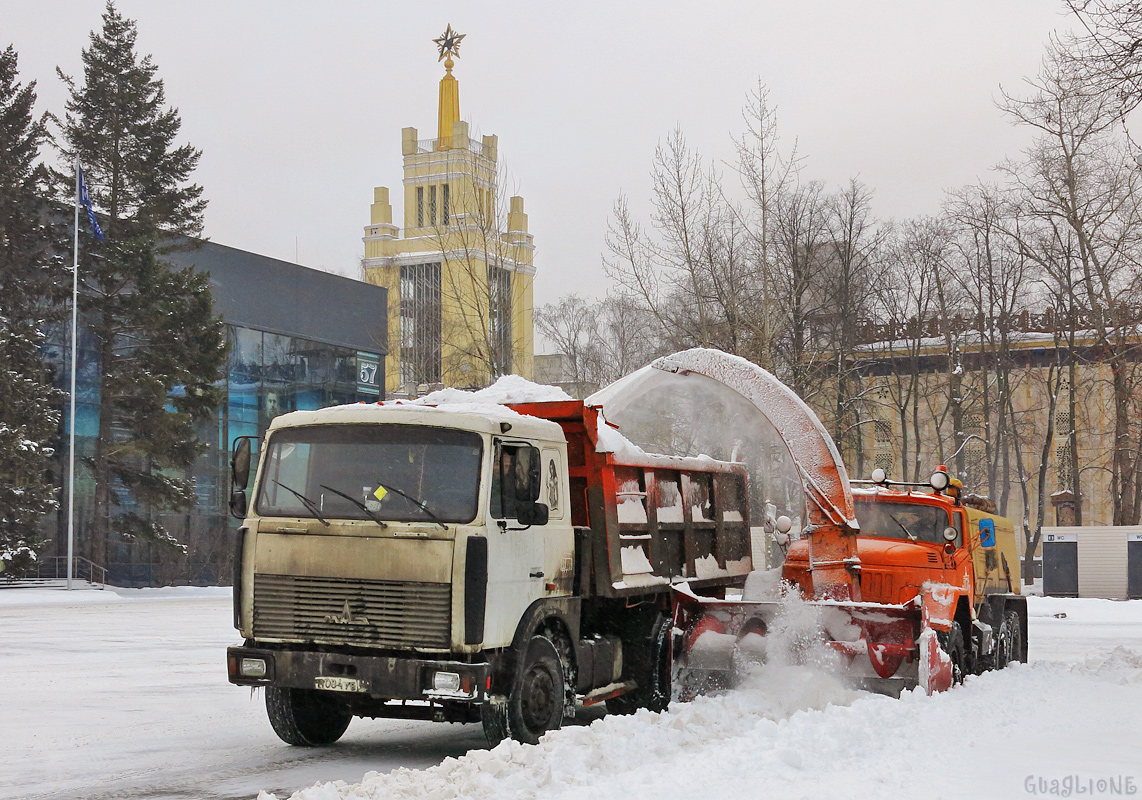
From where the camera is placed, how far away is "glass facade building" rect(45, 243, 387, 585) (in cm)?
4359

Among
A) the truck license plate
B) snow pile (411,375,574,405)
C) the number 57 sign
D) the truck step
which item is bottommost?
the truck step

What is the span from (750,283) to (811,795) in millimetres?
25022

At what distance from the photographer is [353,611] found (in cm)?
837

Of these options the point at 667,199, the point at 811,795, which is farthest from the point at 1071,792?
the point at 667,199

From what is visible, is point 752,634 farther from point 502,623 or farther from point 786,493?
point 502,623

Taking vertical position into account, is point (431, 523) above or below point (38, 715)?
above

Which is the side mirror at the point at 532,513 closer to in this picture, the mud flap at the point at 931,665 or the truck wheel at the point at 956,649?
A: the mud flap at the point at 931,665

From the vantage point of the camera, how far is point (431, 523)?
8.35 metres

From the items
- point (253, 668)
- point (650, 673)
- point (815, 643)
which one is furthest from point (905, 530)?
point (253, 668)

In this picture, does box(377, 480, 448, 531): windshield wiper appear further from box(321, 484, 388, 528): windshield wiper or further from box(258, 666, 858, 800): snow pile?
box(258, 666, 858, 800): snow pile

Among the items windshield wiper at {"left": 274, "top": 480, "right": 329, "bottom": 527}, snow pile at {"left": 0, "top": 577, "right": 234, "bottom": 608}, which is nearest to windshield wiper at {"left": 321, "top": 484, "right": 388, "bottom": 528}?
→ windshield wiper at {"left": 274, "top": 480, "right": 329, "bottom": 527}

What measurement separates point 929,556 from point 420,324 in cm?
5197

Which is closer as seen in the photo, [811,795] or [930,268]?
[811,795]

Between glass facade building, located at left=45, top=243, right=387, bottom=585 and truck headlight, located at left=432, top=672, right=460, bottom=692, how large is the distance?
35.3 m
